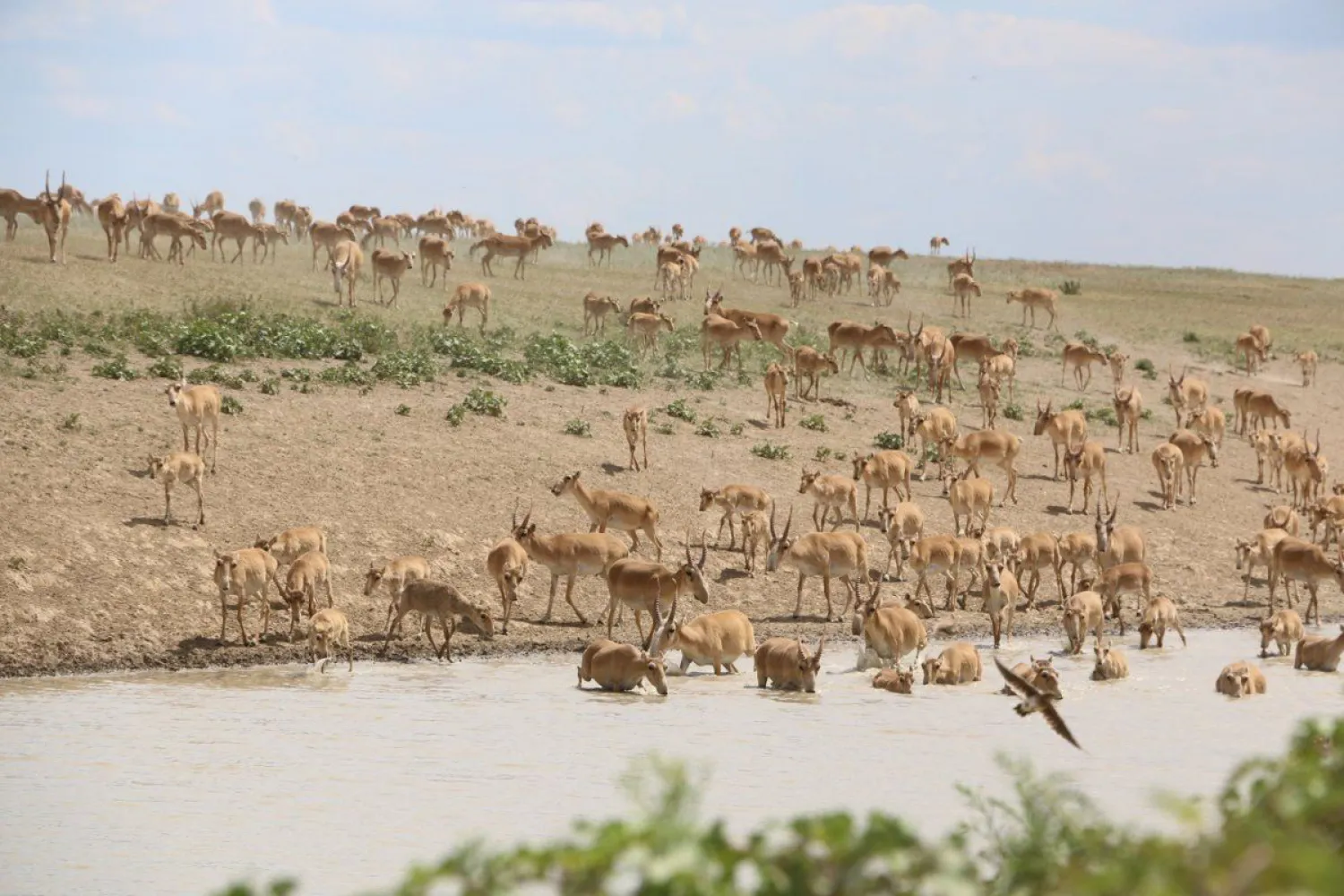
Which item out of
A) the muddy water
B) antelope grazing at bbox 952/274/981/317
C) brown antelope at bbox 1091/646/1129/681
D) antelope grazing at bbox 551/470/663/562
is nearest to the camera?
the muddy water

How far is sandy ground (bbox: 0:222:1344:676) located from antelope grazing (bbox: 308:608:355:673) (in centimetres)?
39

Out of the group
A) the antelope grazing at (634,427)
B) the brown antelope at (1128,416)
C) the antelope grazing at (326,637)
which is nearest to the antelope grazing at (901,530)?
the antelope grazing at (634,427)

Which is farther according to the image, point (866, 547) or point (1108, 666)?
point (866, 547)

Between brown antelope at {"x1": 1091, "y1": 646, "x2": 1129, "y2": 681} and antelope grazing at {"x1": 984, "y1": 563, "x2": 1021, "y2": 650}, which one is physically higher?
antelope grazing at {"x1": 984, "y1": 563, "x2": 1021, "y2": 650}

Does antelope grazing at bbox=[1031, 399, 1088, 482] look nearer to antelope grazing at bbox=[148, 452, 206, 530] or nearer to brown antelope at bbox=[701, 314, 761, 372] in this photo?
brown antelope at bbox=[701, 314, 761, 372]

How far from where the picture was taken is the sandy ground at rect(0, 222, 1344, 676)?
1847 centimetres

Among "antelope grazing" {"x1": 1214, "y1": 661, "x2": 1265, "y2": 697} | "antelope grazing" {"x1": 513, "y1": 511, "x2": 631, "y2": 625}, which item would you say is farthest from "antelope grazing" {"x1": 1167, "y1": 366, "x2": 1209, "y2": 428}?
"antelope grazing" {"x1": 513, "y1": 511, "x2": 631, "y2": 625}

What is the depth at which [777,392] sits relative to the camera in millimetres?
30047

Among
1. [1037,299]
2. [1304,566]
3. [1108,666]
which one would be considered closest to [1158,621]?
[1108,666]

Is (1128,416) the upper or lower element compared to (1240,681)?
upper

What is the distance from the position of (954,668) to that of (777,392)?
1290cm

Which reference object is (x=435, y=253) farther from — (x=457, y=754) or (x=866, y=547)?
(x=457, y=754)

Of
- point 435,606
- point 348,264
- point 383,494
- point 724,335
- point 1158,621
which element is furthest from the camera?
point 348,264

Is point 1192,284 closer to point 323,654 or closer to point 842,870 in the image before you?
point 323,654
